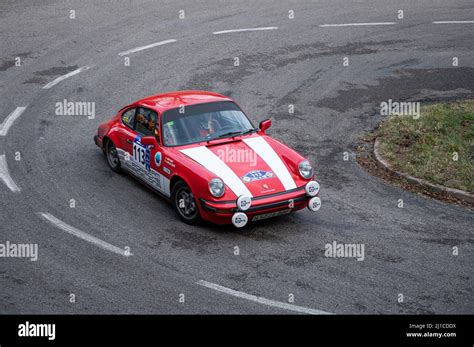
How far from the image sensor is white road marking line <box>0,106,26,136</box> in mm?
14127

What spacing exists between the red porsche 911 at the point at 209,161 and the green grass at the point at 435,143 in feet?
9.65

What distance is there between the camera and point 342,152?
13867 mm

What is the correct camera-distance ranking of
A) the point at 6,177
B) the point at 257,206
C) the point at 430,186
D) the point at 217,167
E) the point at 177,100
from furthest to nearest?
1. the point at 430,186
2. the point at 6,177
3. the point at 177,100
4. the point at 217,167
5. the point at 257,206

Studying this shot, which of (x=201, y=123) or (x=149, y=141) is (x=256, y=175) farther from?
(x=149, y=141)

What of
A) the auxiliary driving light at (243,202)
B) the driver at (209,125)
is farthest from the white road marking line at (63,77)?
the auxiliary driving light at (243,202)

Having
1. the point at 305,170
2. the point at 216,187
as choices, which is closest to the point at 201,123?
the point at 216,187

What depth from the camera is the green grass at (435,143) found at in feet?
41.4

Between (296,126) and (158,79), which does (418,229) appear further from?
(158,79)

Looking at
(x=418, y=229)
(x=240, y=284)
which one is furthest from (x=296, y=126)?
(x=240, y=284)

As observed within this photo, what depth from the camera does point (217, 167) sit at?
34.5 ft

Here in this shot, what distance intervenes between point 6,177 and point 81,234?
2.64m

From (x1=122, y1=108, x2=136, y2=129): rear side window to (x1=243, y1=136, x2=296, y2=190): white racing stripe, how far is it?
2.12 m

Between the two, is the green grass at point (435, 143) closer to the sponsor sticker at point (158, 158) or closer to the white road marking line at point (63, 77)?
the sponsor sticker at point (158, 158)

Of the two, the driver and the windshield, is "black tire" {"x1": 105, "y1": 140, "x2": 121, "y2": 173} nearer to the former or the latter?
the windshield
